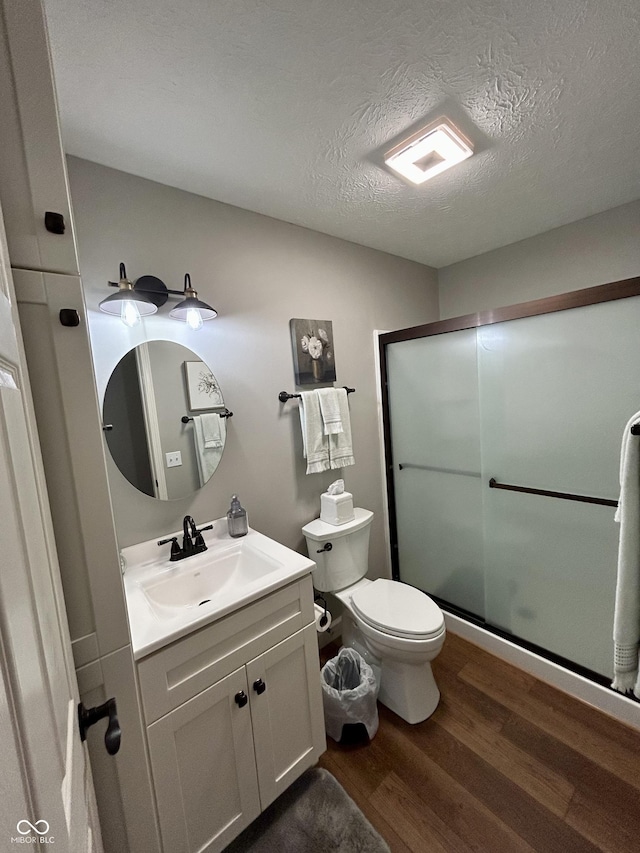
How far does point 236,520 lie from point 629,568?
136 centimetres

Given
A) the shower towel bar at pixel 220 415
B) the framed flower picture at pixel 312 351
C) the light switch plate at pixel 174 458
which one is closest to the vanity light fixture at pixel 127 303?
the shower towel bar at pixel 220 415

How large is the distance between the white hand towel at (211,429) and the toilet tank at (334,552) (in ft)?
2.15

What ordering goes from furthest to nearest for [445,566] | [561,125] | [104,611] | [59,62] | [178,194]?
[445,566] → [178,194] → [561,125] → [59,62] → [104,611]

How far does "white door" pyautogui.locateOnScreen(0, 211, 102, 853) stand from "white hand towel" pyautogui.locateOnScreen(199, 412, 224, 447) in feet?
3.00

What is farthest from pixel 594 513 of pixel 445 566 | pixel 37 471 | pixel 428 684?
pixel 37 471

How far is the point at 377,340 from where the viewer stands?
88.4 inches

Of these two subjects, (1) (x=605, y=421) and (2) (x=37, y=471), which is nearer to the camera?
(2) (x=37, y=471)

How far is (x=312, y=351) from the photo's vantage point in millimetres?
1869

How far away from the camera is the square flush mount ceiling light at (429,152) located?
3.97 feet

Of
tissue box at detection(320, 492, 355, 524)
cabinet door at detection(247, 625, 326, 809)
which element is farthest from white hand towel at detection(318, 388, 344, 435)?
cabinet door at detection(247, 625, 326, 809)

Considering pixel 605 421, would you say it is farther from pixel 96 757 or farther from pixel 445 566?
pixel 96 757

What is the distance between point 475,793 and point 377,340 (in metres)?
2.15

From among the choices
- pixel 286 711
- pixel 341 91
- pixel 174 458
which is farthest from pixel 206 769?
pixel 341 91

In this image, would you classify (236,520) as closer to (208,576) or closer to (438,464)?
(208,576)
